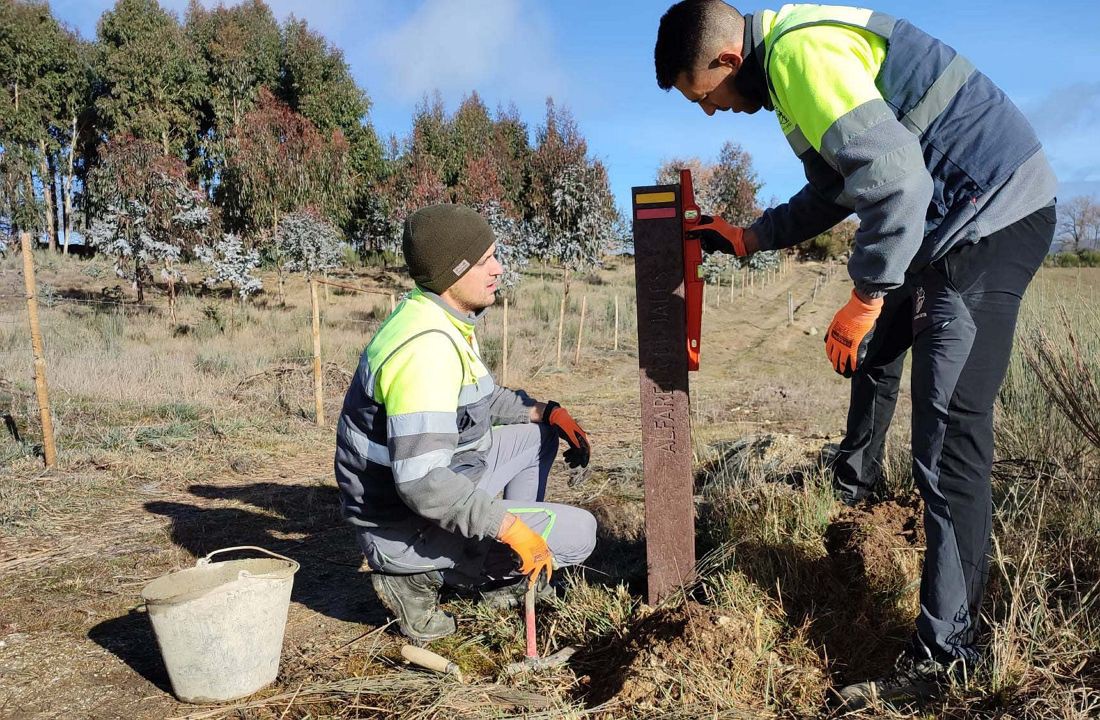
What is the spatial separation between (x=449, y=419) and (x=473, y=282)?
568mm

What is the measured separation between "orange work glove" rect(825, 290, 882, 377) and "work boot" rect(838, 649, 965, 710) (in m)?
0.88

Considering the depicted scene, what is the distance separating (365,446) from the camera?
2639mm

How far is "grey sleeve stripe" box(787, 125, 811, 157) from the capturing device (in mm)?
2330

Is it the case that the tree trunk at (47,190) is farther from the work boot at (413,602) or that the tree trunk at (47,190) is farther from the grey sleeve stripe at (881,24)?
the grey sleeve stripe at (881,24)

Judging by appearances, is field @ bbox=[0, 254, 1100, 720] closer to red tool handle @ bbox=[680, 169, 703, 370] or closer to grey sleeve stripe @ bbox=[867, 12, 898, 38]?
red tool handle @ bbox=[680, 169, 703, 370]

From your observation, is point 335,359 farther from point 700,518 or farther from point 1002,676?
point 1002,676

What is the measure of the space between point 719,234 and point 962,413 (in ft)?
3.46

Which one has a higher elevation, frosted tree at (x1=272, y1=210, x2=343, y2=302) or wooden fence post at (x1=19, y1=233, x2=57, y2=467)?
frosted tree at (x1=272, y1=210, x2=343, y2=302)

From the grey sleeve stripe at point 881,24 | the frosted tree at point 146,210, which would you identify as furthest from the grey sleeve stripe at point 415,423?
the frosted tree at point 146,210

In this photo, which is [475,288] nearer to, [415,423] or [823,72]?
[415,423]

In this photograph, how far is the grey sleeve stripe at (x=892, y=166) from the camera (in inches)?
77.0

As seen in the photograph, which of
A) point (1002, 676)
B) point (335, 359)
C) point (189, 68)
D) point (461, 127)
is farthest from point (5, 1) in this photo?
point (1002, 676)

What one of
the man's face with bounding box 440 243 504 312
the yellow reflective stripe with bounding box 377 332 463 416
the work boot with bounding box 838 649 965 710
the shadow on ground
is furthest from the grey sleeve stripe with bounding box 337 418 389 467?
the work boot with bounding box 838 649 965 710

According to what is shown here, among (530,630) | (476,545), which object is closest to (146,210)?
(476,545)
